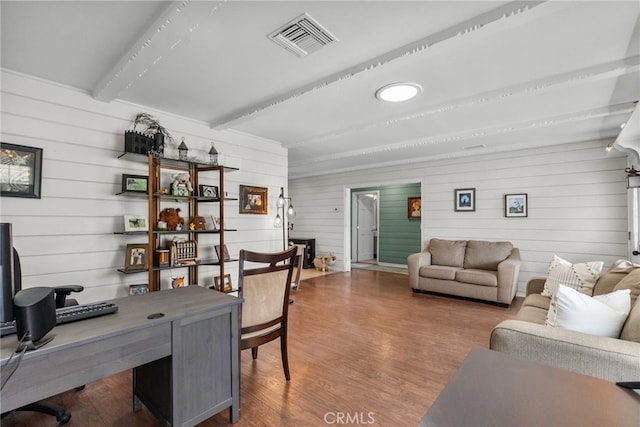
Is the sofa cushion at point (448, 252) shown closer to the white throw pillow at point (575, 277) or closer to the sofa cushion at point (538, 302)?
the white throw pillow at point (575, 277)

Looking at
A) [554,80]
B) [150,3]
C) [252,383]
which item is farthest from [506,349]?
[150,3]

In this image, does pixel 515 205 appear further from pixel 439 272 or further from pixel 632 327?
pixel 632 327

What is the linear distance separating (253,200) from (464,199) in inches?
147

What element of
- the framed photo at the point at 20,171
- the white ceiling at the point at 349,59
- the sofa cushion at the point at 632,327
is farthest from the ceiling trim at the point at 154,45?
the sofa cushion at the point at 632,327

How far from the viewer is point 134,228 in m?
2.99

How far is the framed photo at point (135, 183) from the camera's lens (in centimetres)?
294

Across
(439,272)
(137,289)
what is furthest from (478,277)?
(137,289)

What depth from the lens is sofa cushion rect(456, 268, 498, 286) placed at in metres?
4.26

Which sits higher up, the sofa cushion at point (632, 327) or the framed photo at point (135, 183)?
the framed photo at point (135, 183)

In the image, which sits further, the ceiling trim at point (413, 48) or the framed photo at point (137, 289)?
the framed photo at point (137, 289)

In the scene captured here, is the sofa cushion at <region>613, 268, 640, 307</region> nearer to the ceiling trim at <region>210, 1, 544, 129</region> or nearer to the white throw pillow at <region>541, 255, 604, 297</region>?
the white throw pillow at <region>541, 255, 604, 297</region>

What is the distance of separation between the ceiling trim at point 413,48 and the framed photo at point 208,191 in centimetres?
100

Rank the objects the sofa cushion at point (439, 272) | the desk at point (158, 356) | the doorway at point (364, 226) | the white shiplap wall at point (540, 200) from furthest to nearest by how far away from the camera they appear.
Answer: the doorway at point (364, 226)
the sofa cushion at point (439, 272)
the white shiplap wall at point (540, 200)
the desk at point (158, 356)

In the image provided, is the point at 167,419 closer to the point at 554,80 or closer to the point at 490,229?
the point at 554,80
